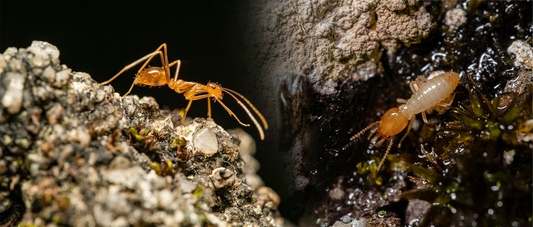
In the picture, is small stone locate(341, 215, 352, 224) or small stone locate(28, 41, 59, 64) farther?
small stone locate(341, 215, 352, 224)

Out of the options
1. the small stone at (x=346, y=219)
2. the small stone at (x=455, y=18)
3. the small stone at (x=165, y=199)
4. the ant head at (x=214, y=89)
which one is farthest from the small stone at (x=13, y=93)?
the small stone at (x=455, y=18)

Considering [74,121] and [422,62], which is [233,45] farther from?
[422,62]

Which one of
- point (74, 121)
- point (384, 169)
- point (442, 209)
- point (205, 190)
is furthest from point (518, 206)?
point (74, 121)

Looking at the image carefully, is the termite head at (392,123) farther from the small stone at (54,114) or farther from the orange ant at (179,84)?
the small stone at (54,114)

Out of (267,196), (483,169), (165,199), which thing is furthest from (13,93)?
(483,169)

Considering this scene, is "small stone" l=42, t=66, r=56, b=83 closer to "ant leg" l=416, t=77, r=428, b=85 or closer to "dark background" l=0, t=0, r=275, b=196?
"dark background" l=0, t=0, r=275, b=196

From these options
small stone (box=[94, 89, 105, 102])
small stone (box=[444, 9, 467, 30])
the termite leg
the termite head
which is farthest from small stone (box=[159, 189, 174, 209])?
small stone (box=[444, 9, 467, 30])
